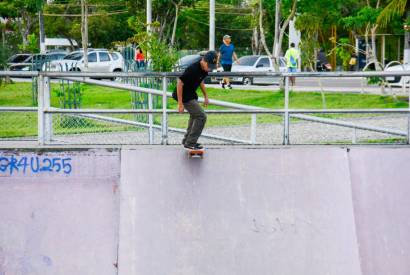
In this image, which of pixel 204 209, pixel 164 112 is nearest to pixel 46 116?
pixel 164 112

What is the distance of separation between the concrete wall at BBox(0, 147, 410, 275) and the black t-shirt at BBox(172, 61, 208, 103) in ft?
2.30

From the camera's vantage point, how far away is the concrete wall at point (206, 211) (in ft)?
29.1

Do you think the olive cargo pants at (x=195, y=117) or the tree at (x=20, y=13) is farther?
the tree at (x=20, y=13)

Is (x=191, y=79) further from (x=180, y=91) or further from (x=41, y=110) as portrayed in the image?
(x=41, y=110)

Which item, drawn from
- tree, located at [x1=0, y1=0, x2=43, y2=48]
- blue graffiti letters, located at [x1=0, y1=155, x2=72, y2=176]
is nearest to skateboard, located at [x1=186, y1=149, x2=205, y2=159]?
blue graffiti letters, located at [x1=0, y1=155, x2=72, y2=176]

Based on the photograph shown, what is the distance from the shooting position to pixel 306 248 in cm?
899

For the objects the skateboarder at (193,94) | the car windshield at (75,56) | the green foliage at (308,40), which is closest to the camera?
the skateboarder at (193,94)

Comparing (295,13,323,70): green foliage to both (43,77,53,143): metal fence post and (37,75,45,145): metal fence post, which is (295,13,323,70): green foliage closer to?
(43,77,53,143): metal fence post

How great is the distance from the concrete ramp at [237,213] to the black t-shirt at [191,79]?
71cm

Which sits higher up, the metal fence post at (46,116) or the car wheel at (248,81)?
the metal fence post at (46,116)

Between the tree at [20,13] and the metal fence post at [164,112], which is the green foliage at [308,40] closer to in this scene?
the metal fence post at [164,112]

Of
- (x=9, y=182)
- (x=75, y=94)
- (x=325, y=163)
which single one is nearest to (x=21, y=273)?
(x=9, y=182)

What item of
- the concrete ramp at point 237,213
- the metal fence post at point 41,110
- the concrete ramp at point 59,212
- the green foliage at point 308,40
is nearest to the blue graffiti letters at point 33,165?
the concrete ramp at point 59,212

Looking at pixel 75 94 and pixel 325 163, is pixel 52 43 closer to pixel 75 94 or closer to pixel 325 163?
pixel 75 94
